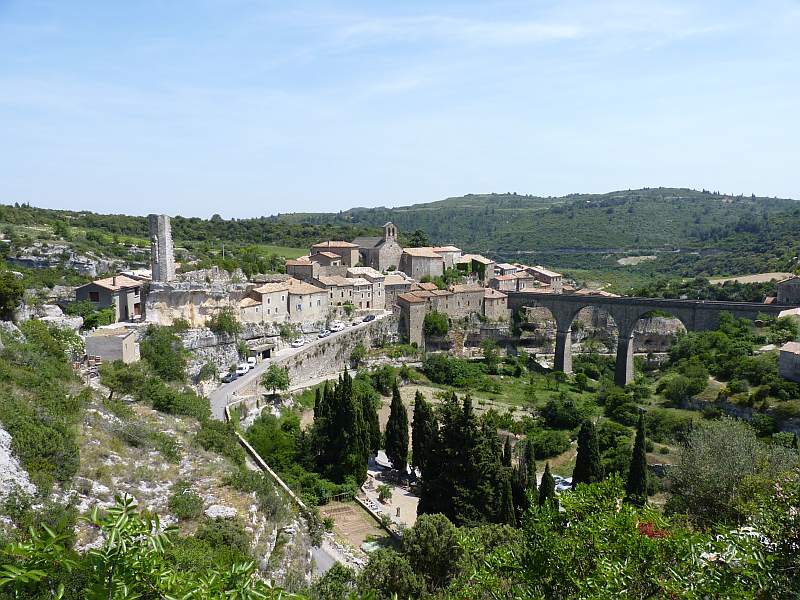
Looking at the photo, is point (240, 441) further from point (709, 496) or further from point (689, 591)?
point (689, 591)

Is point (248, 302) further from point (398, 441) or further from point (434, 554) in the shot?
point (434, 554)

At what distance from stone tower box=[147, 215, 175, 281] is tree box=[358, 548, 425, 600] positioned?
89.5ft

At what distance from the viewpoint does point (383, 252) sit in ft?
197

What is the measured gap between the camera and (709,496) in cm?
2103

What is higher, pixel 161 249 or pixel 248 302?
pixel 161 249

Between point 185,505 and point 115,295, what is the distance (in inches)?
1027

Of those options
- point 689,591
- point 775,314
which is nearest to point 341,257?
point 775,314

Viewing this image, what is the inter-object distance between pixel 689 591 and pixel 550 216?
543ft

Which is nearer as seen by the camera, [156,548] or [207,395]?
[156,548]

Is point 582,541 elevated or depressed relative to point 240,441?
elevated

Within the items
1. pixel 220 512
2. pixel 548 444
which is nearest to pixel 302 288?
pixel 548 444

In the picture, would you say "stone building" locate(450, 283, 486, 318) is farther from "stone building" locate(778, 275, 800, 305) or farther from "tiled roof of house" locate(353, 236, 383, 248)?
"stone building" locate(778, 275, 800, 305)

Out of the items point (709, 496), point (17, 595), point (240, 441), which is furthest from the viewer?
point (240, 441)

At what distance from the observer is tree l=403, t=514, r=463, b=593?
16.9 metres
